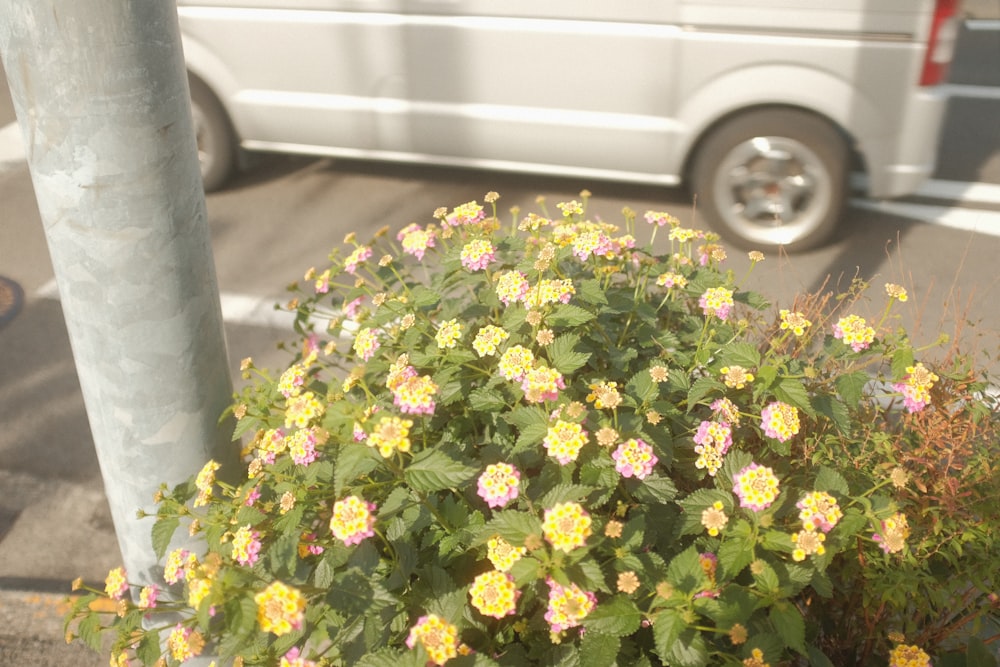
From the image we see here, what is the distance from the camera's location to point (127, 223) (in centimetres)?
193

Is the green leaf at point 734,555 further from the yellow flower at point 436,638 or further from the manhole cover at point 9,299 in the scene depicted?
the manhole cover at point 9,299

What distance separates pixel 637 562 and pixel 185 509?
3.34ft

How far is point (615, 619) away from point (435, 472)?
18.0 inches

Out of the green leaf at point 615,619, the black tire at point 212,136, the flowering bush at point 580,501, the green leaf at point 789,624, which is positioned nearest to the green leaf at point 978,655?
the flowering bush at point 580,501

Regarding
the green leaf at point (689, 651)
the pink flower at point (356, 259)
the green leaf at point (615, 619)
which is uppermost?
the pink flower at point (356, 259)

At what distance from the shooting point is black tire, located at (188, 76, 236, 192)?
5672 millimetres

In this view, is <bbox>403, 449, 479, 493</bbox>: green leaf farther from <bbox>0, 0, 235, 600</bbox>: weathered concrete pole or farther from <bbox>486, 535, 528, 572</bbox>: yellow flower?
<bbox>0, 0, 235, 600</bbox>: weathered concrete pole

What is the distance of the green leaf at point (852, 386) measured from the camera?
2105 millimetres

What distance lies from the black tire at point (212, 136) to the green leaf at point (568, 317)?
4.00 metres

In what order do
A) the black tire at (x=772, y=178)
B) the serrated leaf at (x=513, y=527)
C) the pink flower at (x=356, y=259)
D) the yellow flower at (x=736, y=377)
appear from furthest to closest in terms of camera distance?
the black tire at (x=772, y=178) < the pink flower at (x=356, y=259) < the yellow flower at (x=736, y=377) < the serrated leaf at (x=513, y=527)

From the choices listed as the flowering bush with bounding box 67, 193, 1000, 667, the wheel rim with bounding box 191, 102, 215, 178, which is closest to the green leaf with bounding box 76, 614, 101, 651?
the flowering bush with bounding box 67, 193, 1000, 667

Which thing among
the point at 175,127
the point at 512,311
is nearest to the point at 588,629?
the point at 512,311

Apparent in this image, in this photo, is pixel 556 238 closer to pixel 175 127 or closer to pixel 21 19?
pixel 175 127

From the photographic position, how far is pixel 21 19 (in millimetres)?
1746
